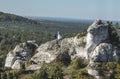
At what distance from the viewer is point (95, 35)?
93.3m

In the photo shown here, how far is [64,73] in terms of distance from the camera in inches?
3546

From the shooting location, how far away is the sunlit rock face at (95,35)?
9300 centimetres

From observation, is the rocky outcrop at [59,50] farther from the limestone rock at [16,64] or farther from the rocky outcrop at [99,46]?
the limestone rock at [16,64]

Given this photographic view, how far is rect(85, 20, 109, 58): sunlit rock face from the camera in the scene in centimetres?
9300

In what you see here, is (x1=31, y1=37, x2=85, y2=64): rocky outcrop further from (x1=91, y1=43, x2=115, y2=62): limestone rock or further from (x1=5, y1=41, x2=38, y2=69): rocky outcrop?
(x1=91, y1=43, x2=115, y2=62): limestone rock

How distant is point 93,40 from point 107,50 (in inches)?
178

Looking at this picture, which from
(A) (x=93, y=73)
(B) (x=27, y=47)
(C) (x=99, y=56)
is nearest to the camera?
(A) (x=93, y=73)

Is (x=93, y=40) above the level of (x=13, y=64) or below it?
above

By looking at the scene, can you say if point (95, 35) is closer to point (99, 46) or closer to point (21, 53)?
point (99, 46)

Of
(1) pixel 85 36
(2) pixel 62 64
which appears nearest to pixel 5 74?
(2) pixel 62 64

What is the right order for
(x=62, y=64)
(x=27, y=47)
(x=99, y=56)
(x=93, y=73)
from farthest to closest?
(x=27, y=47) < (x=62, y=64) < (x=99, y=56) < (x=93, y=73)

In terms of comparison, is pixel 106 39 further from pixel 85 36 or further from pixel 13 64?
pixel 13 64

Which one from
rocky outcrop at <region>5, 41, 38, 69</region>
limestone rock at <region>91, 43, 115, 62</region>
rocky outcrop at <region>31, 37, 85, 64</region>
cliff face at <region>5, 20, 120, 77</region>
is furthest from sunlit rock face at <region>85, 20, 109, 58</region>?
rocky outcrop at <region>5, 41, 38, 69</region>

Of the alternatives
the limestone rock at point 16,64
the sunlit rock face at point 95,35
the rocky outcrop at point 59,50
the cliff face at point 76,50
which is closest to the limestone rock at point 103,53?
the cliff face at point 76,50
